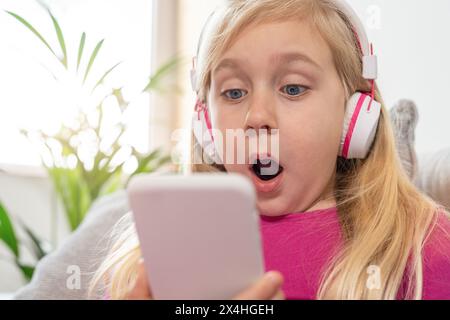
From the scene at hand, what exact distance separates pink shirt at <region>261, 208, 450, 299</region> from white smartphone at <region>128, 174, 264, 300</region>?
0.24 metres

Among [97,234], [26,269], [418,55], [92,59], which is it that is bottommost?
[26,269]

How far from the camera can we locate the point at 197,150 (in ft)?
3.18

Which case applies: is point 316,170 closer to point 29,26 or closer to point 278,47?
point 278,47

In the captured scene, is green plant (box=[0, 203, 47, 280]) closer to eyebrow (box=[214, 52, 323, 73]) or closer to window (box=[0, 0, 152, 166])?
window (box=[0, 0, 152, 166])

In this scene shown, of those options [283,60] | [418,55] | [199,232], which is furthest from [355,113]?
[418,55]

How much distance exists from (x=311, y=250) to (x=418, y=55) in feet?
2.26

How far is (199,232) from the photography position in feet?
1.55

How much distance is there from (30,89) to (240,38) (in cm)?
154

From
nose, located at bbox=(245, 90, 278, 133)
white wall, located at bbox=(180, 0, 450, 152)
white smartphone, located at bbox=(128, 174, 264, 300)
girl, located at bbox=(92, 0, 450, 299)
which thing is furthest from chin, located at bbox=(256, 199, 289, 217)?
white wall, located at bbox=(180, 0, 450, 152)

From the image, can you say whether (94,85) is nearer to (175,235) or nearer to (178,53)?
(178,53)

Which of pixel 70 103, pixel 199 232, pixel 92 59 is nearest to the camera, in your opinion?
pixel 199 232

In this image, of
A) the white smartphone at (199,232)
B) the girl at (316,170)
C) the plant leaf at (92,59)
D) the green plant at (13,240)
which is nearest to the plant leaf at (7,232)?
the green plant at (13,240)

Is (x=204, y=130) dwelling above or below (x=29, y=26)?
below
